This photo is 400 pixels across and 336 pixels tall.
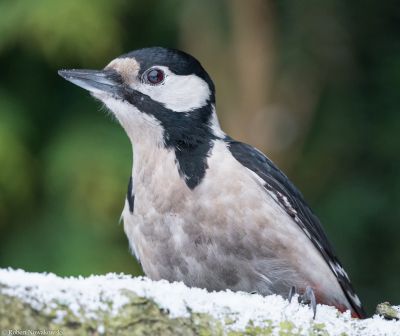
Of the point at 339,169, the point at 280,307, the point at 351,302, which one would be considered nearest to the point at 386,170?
the point at 339,169

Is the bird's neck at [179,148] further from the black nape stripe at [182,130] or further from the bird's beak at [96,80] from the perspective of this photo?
the bird's beak at [96,80]

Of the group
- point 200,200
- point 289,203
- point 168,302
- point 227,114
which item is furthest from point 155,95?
point 227,114

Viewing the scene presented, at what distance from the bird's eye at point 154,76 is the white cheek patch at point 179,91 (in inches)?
0.6

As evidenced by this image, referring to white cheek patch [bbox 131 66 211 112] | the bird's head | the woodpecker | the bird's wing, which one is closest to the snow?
the woodpecker

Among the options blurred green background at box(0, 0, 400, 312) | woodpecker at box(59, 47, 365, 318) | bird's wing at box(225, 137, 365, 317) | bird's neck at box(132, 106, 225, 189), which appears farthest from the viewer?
blurred green background at box(0, 0, 400, 312)

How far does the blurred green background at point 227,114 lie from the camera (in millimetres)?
4707

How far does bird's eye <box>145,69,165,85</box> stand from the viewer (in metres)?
3.17

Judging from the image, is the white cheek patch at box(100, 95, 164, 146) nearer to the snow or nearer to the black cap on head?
the black cap on head

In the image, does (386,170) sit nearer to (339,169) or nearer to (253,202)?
(339,169)

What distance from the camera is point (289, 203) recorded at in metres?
3.11

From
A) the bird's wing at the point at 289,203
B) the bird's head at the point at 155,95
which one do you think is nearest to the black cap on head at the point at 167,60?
the bird's head at the point at 155,95

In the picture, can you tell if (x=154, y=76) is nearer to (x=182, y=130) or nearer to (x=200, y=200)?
(x=182, y=130)

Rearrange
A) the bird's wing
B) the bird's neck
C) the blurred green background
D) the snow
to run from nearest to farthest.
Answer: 1. the snow
2. the bird's neck
3. the bird's wing
4. the blurred green background

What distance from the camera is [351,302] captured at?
3.14 meters
